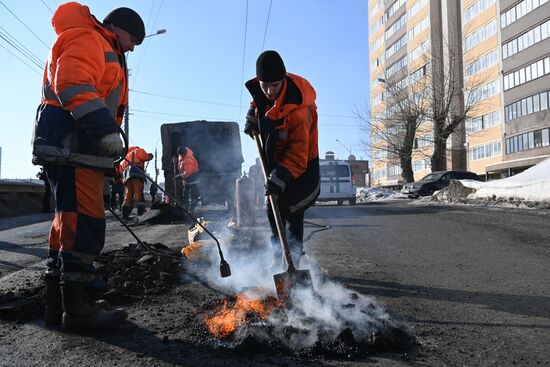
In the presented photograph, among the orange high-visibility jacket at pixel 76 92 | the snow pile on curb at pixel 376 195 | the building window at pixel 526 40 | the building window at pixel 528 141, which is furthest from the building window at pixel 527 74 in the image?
the orange high-visibility jacket at pixel 76 92

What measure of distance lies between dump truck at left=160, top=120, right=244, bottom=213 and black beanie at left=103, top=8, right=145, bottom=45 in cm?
988

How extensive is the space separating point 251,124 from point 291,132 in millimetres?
647

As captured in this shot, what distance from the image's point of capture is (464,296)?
3492 millimetres

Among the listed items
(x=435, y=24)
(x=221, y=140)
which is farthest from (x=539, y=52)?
(x=221, y=140)

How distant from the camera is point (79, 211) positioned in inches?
111

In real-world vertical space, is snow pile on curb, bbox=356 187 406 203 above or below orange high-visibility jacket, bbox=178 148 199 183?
below

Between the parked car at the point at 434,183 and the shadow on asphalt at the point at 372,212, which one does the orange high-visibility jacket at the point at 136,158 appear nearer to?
the shadow on asphalt at the point at 372,212

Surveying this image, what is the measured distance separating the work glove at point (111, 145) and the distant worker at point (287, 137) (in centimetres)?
111

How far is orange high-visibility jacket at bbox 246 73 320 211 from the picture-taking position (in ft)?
11.6

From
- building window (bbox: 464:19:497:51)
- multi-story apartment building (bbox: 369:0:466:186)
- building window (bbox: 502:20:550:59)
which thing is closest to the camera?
building window (bbox: 502:20:550:59)

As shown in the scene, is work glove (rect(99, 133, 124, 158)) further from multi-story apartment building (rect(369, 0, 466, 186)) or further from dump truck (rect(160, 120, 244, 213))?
Answer: multi-story apartment building (rect(369, 0, 466, 186))

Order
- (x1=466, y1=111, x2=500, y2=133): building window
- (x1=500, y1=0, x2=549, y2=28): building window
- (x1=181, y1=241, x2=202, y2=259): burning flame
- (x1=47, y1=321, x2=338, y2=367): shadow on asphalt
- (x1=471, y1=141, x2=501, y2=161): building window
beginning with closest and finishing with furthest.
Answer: (x1=47, y1=321, x2=338, y2=367): shadow on asphalt → (x1=181, y1=241, x2=202, y2=259): burning flame → (x1=500, y1=0, x2=549, y2=28): building window → (x1=471, y1=141, x2=501, y2=161): building window → (x1=466, y1=111, x2=500, y2=133): building window

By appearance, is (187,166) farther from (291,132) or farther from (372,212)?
(291,132)

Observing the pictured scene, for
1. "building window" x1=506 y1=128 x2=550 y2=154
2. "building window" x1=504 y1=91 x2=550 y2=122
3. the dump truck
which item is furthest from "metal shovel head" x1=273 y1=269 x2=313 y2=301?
"building window" x1=504 y1=91 x2=550 y2=122
